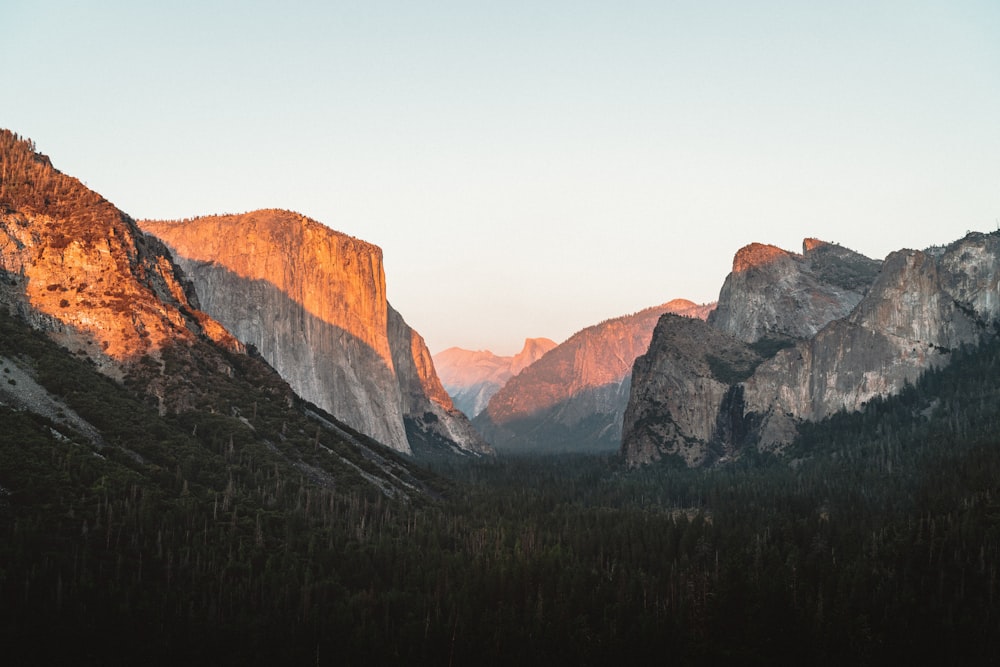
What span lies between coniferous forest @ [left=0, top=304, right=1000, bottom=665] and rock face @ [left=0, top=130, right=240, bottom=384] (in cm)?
709

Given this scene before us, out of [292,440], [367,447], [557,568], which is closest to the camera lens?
[557,568]

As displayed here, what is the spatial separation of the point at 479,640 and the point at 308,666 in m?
16.7

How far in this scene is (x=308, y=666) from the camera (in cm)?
8612

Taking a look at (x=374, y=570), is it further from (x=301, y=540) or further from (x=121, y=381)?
(x=121, y=381)

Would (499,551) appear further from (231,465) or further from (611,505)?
(611,505)

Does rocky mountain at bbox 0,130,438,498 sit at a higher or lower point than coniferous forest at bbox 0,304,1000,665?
higher

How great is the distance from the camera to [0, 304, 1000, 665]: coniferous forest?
3401 inches

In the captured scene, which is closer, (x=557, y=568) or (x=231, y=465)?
(x=557, y=568)

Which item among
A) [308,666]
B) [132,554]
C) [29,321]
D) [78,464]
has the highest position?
[29,321]

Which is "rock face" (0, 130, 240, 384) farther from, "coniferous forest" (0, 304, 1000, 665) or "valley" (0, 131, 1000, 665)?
"coniferous forest" (0, 304, 1000, 665)

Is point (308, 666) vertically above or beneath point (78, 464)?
beneath

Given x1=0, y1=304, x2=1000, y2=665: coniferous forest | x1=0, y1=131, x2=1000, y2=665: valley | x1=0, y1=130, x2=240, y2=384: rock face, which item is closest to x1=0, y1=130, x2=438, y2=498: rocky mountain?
x1=0, y1=130, x2=240, y2=384: rock face

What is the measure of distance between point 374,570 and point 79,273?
66163 millimetres

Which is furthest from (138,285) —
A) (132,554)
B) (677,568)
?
(677,568)
